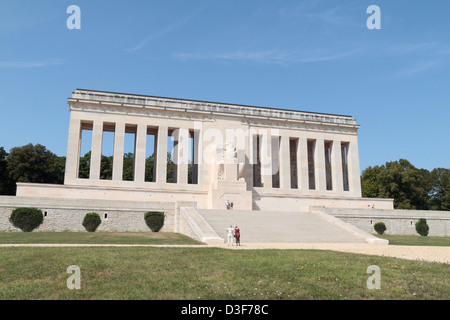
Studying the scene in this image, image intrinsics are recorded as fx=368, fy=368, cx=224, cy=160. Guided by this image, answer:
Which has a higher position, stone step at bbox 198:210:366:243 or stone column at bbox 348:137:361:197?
stone column at bbox 348:137:361:197

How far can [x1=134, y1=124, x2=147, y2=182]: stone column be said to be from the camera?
4109cm

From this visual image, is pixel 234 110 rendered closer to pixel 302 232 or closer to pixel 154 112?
pixel 154 112

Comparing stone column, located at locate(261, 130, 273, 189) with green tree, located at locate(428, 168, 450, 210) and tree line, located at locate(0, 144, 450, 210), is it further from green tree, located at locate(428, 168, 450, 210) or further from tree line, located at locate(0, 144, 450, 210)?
green tree, located at locate(428, 168, 450, 210)

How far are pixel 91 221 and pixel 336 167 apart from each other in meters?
31.5

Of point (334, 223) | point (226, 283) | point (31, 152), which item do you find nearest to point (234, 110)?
point (334, 223)

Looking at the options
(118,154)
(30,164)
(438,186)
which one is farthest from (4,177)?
(438,186)

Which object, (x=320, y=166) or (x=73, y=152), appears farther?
(x=320, y=166)

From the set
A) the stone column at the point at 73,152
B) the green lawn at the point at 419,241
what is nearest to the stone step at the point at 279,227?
the green lawn at the point at 419,241

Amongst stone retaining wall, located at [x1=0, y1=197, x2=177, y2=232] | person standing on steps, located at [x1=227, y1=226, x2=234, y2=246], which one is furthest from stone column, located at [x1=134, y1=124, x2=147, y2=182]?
person standing on steps, located at [x1=227, y1=226, x2=234, y2=246]

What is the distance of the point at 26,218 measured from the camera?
2880 cm

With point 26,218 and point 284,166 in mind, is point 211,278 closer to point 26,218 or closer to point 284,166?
point 26,218

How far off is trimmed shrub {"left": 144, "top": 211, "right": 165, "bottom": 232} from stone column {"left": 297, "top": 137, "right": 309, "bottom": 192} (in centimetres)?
2102

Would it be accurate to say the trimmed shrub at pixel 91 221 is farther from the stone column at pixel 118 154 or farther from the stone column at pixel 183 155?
the stone column at pixel 183 155

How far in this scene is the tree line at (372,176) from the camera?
50.4 metres
